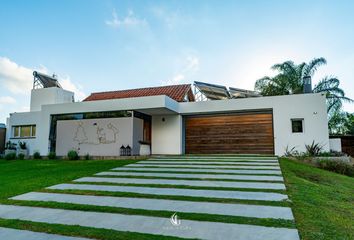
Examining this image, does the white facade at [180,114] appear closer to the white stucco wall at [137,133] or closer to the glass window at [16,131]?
the white stucco wall at [137,133]

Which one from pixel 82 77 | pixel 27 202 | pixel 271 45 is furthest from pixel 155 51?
pixel 27 202

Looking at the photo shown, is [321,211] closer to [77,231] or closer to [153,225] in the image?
[153,225]

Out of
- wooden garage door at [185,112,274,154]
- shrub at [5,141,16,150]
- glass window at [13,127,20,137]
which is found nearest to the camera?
wooden garage door at [185,112,274,154]

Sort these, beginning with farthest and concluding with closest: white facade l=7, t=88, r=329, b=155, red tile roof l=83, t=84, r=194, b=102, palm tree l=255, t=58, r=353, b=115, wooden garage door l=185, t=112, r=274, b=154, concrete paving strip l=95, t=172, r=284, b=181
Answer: palm tree l=255, t=58, r=353, b=115 < red tile roof l=83, t=84, r=194, b=102 < wooden garage door l=185, t=112, r=274, b=154 < white facade l=7, t=88, r=329, b=155 < concrete paving strip l=95, t=172, r=284, b=181

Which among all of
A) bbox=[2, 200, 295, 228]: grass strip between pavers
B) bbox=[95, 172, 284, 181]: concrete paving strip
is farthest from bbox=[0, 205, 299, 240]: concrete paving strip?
bbox=[95, 172, 284, 181]: concrete paving strip

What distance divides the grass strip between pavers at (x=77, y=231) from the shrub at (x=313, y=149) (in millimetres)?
11665

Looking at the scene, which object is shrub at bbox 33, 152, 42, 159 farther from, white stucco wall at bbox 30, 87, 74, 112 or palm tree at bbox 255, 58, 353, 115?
palm tree at bbox 255, 58, 353, 115

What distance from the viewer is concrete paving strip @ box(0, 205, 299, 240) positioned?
10.6ft

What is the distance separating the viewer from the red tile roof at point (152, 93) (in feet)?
58.8

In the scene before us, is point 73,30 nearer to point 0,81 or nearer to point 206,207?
point 0,81

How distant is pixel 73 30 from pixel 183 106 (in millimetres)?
7711

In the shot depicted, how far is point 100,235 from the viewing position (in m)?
3.36

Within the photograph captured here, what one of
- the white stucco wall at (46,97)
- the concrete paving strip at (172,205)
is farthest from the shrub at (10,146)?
the concrete paving strip at (172,205)

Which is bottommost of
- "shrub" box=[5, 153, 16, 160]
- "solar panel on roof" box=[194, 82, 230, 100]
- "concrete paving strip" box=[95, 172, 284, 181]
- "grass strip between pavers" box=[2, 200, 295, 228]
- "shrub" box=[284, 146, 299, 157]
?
"grass strip between pavers" box=[2, 200, 295, 228]
